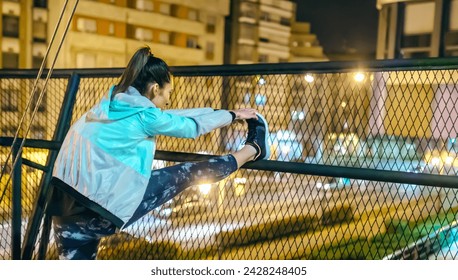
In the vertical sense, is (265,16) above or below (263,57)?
above

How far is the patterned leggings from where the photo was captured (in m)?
2.28

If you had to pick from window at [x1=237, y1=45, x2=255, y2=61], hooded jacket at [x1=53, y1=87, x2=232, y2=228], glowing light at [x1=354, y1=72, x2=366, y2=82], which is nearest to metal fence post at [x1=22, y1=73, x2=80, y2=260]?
hooded jacket at [x1=53, y1=87, x2=232, y2=228]

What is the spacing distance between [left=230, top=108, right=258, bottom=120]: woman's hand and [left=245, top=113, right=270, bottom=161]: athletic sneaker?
29 millimetres

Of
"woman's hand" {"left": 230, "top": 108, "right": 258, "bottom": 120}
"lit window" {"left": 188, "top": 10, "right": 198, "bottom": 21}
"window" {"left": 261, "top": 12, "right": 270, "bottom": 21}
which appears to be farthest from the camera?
"window" {"left": 261, "top": 12, "right": 270, "bottom": 21}

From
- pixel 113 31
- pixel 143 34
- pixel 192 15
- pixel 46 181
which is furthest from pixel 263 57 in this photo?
pixel 46 181

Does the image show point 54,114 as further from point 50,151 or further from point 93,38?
point 93,38

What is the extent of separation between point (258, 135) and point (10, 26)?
3269 centimetres

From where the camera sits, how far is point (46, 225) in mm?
3104

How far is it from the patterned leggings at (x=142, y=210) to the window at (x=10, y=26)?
32.2 m

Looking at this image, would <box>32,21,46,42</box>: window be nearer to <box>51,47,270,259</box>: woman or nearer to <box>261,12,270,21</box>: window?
<box>261,12,270,21</box>: window

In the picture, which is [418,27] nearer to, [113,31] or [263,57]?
[113,31]

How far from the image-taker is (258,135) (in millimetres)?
2586

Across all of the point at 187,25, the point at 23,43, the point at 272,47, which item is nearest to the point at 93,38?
the point at 23,43

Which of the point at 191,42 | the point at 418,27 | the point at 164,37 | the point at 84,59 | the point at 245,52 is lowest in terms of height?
the point at 84,59
